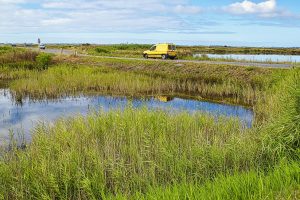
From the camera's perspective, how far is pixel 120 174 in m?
8.26

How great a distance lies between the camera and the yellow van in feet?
141

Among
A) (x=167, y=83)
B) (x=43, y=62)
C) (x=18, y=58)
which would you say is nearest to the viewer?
(x=167, y=83)

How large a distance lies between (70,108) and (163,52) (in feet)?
81.3

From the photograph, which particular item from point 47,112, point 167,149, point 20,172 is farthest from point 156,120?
point 47,112

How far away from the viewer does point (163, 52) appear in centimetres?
4341

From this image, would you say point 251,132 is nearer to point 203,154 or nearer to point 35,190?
point 203,154

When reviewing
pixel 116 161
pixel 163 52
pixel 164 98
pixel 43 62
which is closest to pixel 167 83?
pixel 164 98

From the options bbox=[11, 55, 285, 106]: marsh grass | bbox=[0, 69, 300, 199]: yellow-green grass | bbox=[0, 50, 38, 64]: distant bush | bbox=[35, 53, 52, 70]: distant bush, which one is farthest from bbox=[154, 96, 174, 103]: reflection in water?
bbox=[0, 50, 38, 64]: distant bush

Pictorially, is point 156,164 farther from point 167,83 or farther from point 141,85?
point 167,83

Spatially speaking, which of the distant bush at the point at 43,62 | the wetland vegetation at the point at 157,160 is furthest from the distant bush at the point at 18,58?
the wetland vegetation at the point at 157,160

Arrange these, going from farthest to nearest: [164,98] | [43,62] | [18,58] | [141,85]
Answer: [18,58], [43,62], [141,85], [164,98]

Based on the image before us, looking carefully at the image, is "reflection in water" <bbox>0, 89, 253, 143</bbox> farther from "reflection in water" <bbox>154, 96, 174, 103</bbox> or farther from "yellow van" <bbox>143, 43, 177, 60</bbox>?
"yellow van" <bbox>143, 43, 177, 60</bbox>

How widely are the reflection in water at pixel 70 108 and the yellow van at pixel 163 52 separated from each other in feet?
63.9

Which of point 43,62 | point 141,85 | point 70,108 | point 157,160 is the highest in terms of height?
point 43,62
